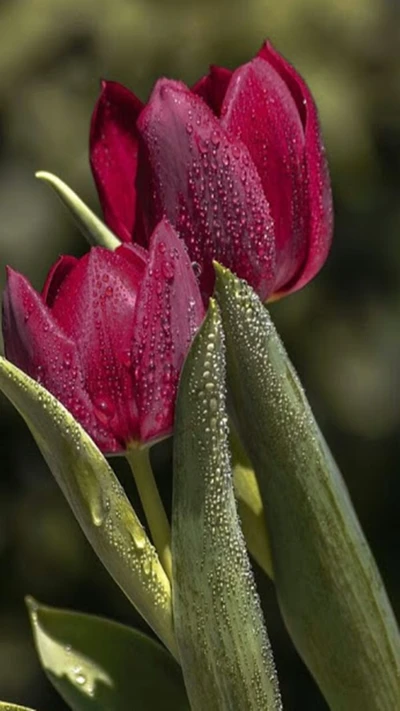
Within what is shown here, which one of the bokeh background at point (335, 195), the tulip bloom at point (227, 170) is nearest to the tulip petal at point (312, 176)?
the tulip bloom at point (227, 170)

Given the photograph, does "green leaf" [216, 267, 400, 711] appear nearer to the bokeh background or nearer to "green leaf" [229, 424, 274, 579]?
"green leaf" [229, 424, 274, 579]

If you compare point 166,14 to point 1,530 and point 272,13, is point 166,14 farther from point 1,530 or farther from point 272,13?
point 1,530

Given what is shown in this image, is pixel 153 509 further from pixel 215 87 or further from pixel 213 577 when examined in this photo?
pixel 215 87

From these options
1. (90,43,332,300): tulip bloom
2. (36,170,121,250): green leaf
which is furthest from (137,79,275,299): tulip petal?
(36,170,121,250): green leaf

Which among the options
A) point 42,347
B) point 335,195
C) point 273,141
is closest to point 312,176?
point 273,141

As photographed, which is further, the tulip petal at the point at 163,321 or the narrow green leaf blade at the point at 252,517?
the narrow green leaf blade at the point at 252,517

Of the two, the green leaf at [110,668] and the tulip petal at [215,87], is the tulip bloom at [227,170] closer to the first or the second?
the tulip petal at [215,87]

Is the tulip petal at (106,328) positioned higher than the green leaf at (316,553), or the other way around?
the tulip petal at (106,328)
